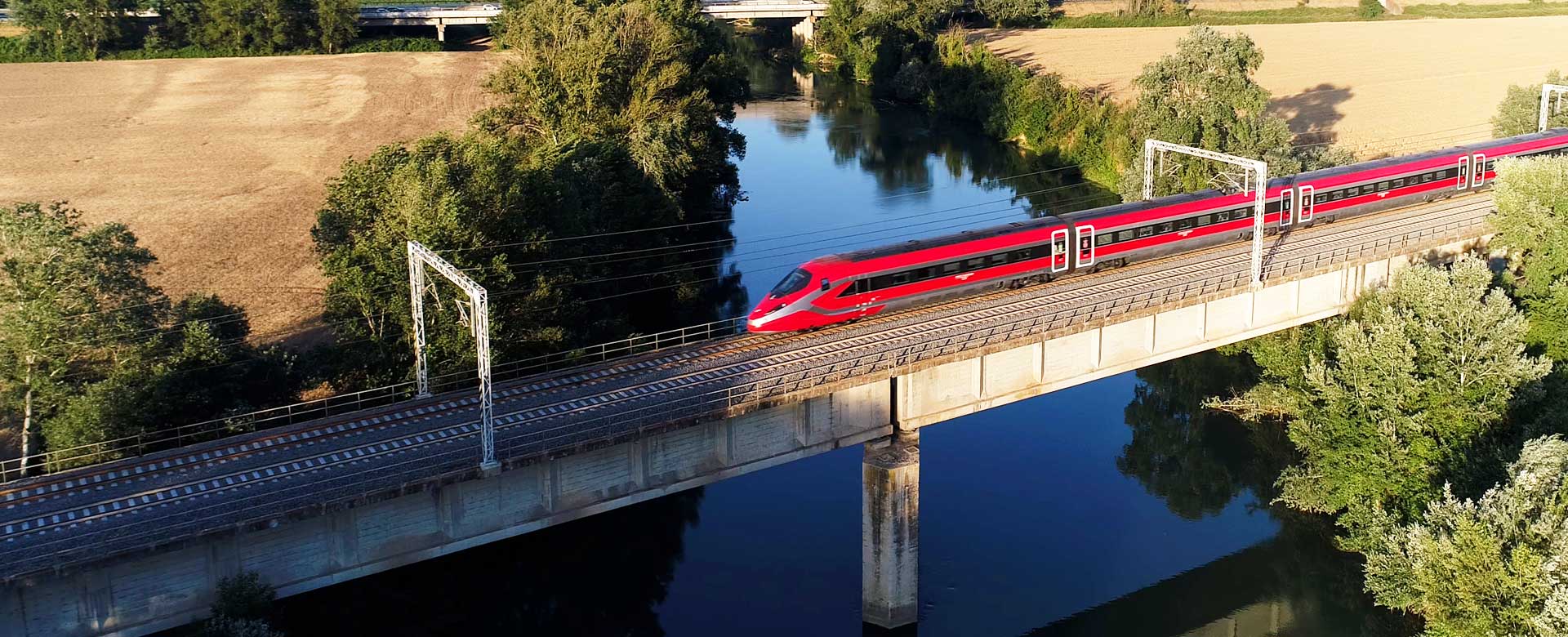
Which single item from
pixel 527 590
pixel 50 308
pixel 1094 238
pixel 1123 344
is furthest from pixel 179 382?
pixel 1094 238

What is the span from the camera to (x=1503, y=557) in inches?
1246

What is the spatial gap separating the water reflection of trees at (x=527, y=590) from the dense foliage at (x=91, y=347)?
668 cm

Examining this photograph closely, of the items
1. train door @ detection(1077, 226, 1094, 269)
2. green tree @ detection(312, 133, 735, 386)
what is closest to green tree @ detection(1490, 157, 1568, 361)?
train door @ detection(1077, 226, 1094, 269)

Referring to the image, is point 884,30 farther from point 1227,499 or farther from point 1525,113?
point 1227,499

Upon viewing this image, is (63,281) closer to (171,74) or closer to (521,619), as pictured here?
(521,619)

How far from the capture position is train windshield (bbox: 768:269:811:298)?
41125 mm

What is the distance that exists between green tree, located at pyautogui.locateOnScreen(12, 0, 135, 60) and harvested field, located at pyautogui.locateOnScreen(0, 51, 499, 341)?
137 inches

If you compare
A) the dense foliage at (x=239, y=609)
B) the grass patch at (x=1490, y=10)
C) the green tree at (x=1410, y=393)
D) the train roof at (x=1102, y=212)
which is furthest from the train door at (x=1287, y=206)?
the grass patch at (x=1490, y=10)

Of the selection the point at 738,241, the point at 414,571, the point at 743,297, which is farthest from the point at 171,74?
the point at 414,571

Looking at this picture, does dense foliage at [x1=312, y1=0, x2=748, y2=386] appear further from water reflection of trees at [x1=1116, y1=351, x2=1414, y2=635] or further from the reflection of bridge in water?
water reflection of trees at [x1=1116, y1=351, x2=1414, y2=635]

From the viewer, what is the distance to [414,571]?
42156 millimetres

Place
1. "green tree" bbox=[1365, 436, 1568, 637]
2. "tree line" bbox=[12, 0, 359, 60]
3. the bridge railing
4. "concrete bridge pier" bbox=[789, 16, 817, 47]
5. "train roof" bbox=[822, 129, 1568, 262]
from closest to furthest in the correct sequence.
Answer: "green tree" bbox=[1365, 436, 1568, 637]
the bridge railing
"train roof" bbox=[822, 129, 1568, 262]
"tree line" bbox=[12, 0, 359, 60]
"concrete bridge pier" bbox=[789, 16, 817, 47]

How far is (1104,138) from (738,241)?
29253 mm

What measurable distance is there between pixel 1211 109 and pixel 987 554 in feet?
122
